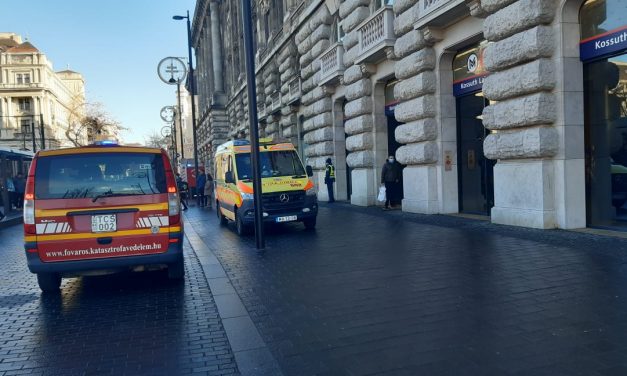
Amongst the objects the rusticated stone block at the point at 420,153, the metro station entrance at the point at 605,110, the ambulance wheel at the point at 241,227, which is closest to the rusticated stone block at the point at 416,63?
the rusticated stone block at the point at 420,153

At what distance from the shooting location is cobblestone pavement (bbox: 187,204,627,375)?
3592 millimetres

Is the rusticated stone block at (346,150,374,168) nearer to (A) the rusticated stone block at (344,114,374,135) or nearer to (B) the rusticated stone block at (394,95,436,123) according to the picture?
(A) the rusticated stone block at (344,114,374,135)

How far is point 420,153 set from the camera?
496 inches

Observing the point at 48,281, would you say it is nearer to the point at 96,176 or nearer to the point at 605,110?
the point at 96,176

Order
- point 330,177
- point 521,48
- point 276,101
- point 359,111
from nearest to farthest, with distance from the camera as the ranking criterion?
point 521,48
point 359,111
point 330,177
point 276,101

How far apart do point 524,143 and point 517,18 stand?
7.22 ft

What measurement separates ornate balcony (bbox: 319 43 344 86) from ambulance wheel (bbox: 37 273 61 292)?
1285 cm

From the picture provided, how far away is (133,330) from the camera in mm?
4742

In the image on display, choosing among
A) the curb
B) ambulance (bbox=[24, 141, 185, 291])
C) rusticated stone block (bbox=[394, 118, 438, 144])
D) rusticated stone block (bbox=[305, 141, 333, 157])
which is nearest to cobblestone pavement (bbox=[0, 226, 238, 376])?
the curb

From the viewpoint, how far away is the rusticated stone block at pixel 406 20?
12367 millimetres

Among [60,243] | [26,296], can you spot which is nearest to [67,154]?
[60,243]

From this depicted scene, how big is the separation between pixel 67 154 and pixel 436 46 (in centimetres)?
906

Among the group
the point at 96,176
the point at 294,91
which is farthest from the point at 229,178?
the point at 294,91

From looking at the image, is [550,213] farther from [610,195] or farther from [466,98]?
[466,98]
